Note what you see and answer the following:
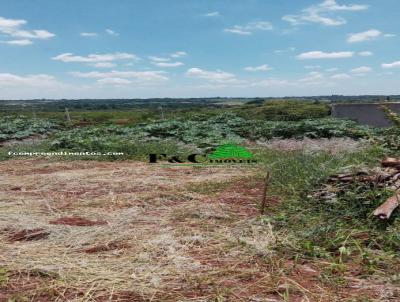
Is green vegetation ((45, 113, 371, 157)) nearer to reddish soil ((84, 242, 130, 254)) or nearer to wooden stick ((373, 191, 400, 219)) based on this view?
reddish soil ((84, 242, 130, 254))

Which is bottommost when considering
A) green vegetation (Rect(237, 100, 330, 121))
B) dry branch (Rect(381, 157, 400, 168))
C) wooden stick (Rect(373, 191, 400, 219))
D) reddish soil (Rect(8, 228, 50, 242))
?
reddish soil (Rect(8, 228, 50, 242))

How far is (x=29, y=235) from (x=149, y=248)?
1.36m

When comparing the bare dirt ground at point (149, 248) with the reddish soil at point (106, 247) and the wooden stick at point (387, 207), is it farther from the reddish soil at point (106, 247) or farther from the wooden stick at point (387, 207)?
the wooden stick at point (387, 207)

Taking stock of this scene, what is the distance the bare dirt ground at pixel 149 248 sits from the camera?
3127 mm

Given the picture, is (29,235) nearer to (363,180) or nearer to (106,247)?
(106,247)

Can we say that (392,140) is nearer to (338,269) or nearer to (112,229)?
(338,269)

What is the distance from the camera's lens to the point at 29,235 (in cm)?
441

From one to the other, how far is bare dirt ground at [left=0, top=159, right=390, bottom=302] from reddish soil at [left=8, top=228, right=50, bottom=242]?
0.01 meters

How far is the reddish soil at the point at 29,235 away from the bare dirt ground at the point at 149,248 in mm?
10

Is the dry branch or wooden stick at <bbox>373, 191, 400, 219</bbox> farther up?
the dry branch

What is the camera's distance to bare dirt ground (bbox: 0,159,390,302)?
3.13 m

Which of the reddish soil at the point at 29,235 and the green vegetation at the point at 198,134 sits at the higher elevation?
the green vegetation at the point at 198,134

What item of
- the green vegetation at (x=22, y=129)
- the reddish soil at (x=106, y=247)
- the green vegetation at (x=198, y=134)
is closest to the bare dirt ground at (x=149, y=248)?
the reddish soil at (x=106, y=247)

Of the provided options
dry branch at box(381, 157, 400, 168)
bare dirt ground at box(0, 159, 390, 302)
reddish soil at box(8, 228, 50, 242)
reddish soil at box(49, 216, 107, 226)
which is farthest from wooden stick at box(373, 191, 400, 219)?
reddish soil at box(8, 228, 50, 242)
